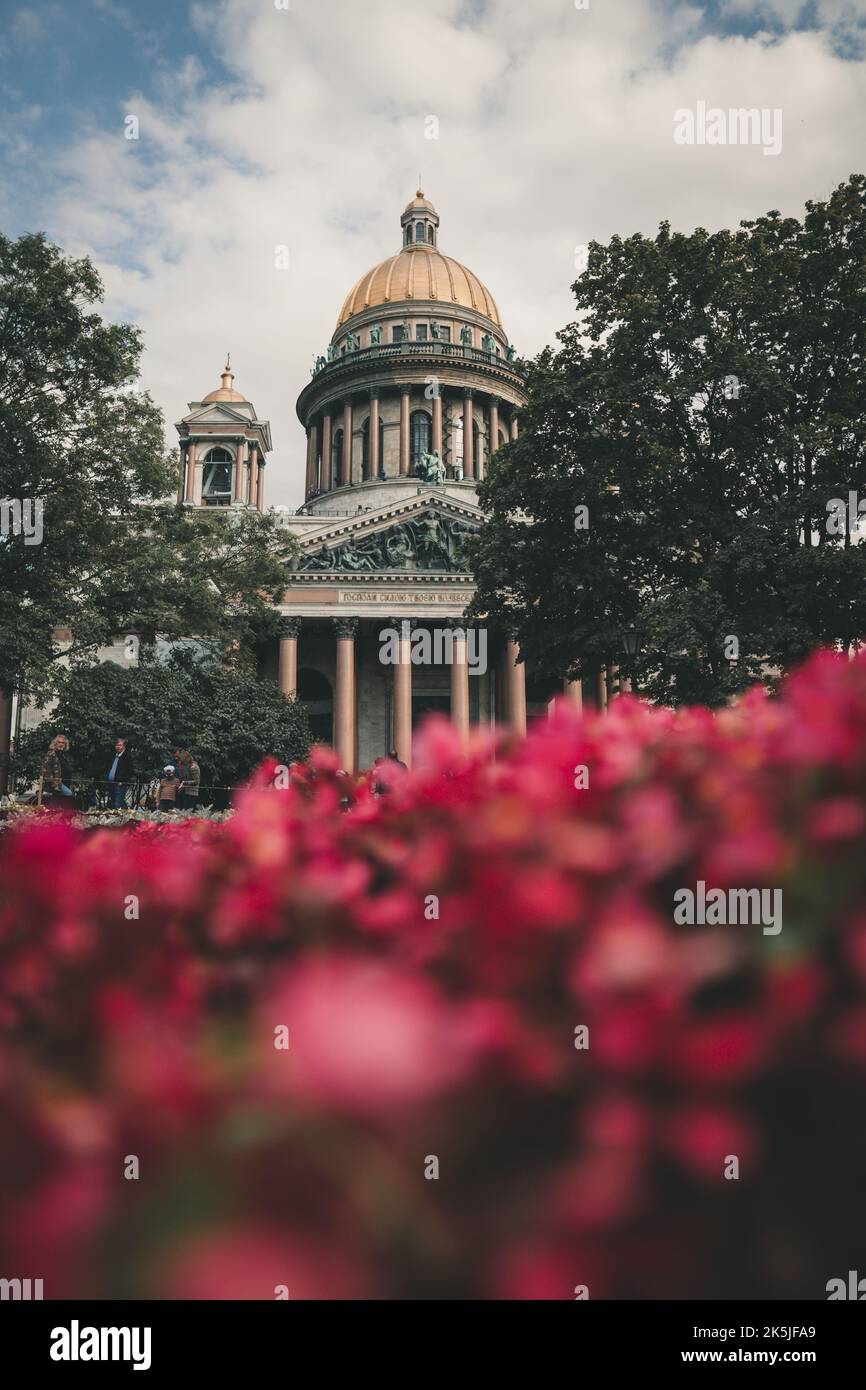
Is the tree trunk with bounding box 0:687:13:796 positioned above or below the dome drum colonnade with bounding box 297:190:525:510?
below

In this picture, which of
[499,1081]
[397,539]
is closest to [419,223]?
[397,539]

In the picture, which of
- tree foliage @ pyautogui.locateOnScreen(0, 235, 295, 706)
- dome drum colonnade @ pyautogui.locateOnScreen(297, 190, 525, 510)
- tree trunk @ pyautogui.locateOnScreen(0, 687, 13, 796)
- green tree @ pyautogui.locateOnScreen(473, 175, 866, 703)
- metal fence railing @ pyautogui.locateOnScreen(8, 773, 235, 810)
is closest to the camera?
green tree @ pyautogui.locateOnScreen(473, 175, 866, 703)

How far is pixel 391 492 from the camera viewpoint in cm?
5450

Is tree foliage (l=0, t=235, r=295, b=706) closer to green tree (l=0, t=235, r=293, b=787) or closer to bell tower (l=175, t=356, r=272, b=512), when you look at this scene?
green tree (l=0, t=235, r=293, b=787)

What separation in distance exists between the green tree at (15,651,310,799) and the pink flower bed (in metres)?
24.9

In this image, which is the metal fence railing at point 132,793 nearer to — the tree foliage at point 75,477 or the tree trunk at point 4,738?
the tree trunk at point 4,738

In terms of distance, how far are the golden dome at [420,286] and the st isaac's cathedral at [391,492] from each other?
110 mm

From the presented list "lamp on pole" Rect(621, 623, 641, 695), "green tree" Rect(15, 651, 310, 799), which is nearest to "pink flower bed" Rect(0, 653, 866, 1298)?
"lamp on pole" Rect(621, 623, 641, 695)

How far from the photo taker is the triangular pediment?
139 ft

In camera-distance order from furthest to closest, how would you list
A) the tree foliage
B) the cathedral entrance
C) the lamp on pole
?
the cathedral entrance, the tree foliage, the lamp on pole

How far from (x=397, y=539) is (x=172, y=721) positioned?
17.4 m

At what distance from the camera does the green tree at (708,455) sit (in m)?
16.6

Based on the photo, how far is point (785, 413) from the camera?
699 inches

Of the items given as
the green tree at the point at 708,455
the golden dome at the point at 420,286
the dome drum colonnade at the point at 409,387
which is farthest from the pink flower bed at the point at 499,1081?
the golden dome at the point at 420,286
